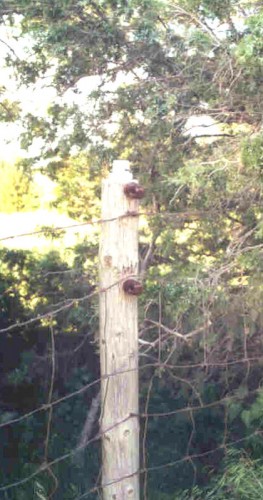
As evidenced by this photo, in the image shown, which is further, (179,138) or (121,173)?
(179,138)

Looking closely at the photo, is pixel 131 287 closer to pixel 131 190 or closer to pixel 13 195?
pixel 131 190

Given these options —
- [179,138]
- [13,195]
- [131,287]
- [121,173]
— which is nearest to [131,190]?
[121,173]

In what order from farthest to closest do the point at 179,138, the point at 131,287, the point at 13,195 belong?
the point at 13,195
the point at 179,138
the point at 131,287

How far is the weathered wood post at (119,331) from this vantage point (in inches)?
139

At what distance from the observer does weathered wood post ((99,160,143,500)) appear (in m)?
3.53

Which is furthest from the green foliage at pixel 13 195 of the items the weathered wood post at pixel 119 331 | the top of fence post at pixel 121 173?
the weathered wood post at pixel 119 331

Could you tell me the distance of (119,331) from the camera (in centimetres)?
354

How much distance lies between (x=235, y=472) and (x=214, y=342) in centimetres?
123

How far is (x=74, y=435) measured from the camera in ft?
22.9

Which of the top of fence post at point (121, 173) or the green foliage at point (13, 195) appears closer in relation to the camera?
the top of fence post at point (121, 173)

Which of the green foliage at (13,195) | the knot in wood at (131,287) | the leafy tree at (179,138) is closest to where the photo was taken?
the knot in wood at (131,287)

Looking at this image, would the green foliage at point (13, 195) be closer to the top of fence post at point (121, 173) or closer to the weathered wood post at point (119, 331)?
the top of fence post at point (121, 173)

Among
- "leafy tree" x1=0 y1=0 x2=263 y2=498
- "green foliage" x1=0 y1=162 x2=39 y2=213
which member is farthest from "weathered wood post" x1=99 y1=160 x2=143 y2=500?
"green foliage" x1=0 y1=162 x2=39 y2=213

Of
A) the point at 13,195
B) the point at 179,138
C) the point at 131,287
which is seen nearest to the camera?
the point at 131,287
